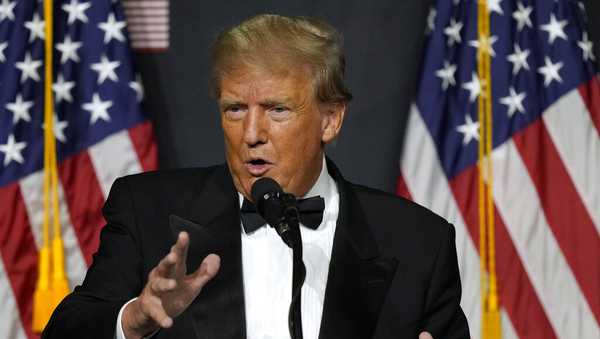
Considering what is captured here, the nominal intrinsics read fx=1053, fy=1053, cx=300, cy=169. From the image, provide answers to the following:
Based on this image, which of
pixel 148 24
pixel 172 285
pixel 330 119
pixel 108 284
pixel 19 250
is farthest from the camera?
pixel 148 24

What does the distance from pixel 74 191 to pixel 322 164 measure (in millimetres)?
1513

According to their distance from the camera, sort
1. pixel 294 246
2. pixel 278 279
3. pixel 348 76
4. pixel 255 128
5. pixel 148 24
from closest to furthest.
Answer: pixel 294 246, pixel 255 128, pixel 278 279, pixel 148 24, pixel 348 76

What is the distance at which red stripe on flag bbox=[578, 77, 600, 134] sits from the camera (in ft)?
12.8

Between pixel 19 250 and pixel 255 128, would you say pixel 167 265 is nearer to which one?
pixel 255 128

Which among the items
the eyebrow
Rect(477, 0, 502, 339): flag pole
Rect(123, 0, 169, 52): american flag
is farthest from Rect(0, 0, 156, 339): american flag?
the eyebrow

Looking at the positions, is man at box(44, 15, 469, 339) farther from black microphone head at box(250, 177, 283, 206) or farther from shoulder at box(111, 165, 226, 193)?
black microphone head at box(250, 177, 283, 206)

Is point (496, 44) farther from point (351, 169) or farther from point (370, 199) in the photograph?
point (370, 199)

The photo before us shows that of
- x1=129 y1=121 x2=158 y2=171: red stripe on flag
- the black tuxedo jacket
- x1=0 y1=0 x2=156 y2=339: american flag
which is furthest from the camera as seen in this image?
x1=129 y1=121 x2=158 y2=171: red stripe on flag

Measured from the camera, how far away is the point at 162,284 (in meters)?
1.70

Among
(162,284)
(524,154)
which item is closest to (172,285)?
(162,284)

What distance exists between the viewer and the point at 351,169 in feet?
13.7

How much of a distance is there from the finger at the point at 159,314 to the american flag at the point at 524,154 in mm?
2272

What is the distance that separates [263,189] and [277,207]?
0.07 meters

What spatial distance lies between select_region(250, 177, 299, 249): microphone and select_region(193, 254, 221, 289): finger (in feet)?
0.48
